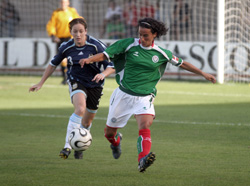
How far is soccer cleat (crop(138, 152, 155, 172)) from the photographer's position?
5.81 metres

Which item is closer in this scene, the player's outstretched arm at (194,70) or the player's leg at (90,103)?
the player's outstretched arm at (194,70)

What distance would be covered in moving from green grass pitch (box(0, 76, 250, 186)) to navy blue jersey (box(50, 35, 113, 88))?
0.96m

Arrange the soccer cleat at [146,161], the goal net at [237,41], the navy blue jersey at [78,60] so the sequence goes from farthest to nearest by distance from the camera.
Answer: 1. the goal net at [237,41]
2. the navy blue jersey at [78,60]
3. the soccer cleat at [146,161]

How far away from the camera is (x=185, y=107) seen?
13.1m

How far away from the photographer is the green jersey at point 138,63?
21.5 ft

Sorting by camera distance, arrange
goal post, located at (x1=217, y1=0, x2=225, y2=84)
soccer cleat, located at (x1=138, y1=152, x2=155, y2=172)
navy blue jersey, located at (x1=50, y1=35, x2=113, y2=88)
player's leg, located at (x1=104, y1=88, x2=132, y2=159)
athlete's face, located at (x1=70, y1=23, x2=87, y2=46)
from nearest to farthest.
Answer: soccer cleat, located at (x1=138, y1=152, x2=155, y2=172)
player's leg, located at (x1=104, y1=88, x2=132, y2=159)
athlete's face, located at (x1=70, y1=23, x2=87, y2=46)
navy blue jersey, located at (x1=50, y1=35, x2=113, y2=88)
goal post, located at (x1=217, y1=0, x2=225, y2=84)

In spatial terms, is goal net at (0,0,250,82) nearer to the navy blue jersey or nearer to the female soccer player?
the navy blue jersey

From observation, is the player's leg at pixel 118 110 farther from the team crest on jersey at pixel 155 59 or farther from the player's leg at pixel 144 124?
the team crest on jersey at pixel 155 59

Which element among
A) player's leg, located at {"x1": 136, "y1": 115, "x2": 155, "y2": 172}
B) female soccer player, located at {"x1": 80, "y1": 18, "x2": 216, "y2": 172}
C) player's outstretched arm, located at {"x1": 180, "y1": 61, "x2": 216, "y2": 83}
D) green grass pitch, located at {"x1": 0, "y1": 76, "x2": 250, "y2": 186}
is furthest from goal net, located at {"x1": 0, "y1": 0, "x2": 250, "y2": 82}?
player's leg, located at {"x1": 136, "y1": 115, "x2": 155, "y2": 172}

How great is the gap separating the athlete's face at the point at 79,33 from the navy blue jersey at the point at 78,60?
105 mm

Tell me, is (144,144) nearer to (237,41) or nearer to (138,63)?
(138,63)

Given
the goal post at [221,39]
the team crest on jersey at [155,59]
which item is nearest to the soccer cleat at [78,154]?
the team crest on jersey at [155,59]

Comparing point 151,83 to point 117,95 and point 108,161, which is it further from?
point 108,161

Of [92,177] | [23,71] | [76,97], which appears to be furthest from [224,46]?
[92,177]
